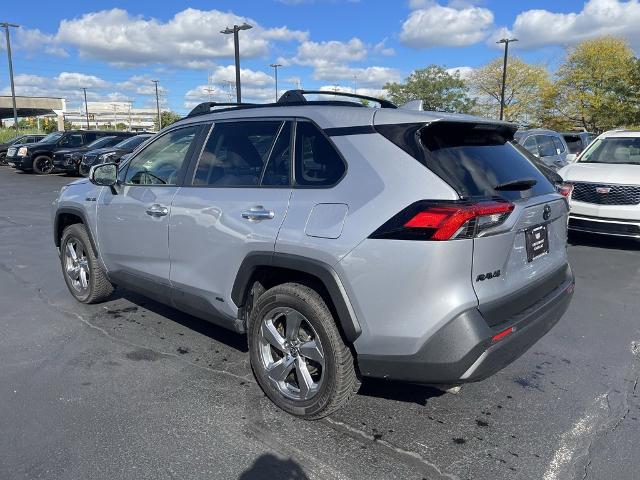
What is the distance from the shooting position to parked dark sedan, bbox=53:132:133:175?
20.5 m

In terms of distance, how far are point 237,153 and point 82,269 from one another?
8.13ft

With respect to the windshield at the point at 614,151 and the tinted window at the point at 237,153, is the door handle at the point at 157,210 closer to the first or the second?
the tinted window at the point at 237,153

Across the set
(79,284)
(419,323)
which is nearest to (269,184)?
(419,323)

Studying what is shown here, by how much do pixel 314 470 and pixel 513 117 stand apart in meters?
48.2

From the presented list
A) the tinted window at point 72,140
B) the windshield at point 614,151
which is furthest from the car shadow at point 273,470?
the tinted window at point 72,140

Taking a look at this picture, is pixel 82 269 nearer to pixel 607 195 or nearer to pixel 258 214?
pixel 258 214

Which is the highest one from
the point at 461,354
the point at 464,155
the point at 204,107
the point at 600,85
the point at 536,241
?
the point at 600,85

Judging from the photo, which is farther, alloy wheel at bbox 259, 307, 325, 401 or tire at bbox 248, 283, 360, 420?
alloy wheel at bbox 259, 307, 325, 401

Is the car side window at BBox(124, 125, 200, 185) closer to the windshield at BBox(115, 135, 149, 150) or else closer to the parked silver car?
the parked silver car

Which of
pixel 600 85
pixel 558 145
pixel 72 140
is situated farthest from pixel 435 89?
pixel 558 145

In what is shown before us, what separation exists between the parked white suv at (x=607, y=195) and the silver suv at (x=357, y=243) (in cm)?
443

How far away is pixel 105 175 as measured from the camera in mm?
4340

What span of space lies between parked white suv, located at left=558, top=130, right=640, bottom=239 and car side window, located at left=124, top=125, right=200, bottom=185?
584cm

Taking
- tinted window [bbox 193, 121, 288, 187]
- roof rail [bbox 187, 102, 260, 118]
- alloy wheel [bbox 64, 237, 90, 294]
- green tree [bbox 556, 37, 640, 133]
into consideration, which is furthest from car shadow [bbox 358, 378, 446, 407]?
green tree [bbox 556, 37, 640, 133]
